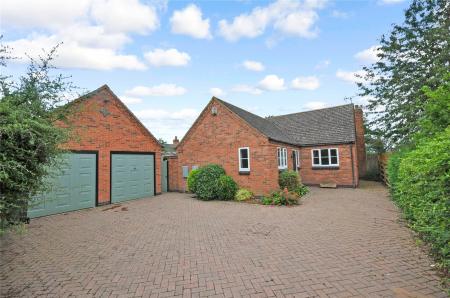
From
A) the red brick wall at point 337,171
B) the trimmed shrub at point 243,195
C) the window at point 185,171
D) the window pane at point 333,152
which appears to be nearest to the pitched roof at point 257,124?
the red brick wall at point 337,171

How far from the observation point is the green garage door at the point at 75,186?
1030 centimetres

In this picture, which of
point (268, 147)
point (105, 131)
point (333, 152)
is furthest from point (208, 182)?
point (333, 152)

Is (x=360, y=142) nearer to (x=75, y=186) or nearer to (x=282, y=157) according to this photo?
(x=282, y=157)

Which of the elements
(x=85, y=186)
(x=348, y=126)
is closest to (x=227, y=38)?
(x=85, y=186)

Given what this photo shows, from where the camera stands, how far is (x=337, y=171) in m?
17.4

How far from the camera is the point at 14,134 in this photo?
3.41m

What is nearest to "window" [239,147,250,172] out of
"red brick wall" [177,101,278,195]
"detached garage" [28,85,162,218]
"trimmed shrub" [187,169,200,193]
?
"red brick wall" [177,101,278,195]

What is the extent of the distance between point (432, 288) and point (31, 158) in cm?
661

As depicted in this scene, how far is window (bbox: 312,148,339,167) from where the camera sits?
695 inches

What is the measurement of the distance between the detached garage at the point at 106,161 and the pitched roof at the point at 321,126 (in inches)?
472

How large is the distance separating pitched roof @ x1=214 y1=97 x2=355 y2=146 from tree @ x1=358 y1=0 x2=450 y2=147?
271 cm

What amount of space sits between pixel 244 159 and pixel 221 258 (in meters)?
9.35

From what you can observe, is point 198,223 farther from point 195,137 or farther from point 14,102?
point 195,137

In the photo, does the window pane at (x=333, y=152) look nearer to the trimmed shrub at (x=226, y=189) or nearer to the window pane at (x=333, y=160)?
the window pane at (x=333, y=160)
